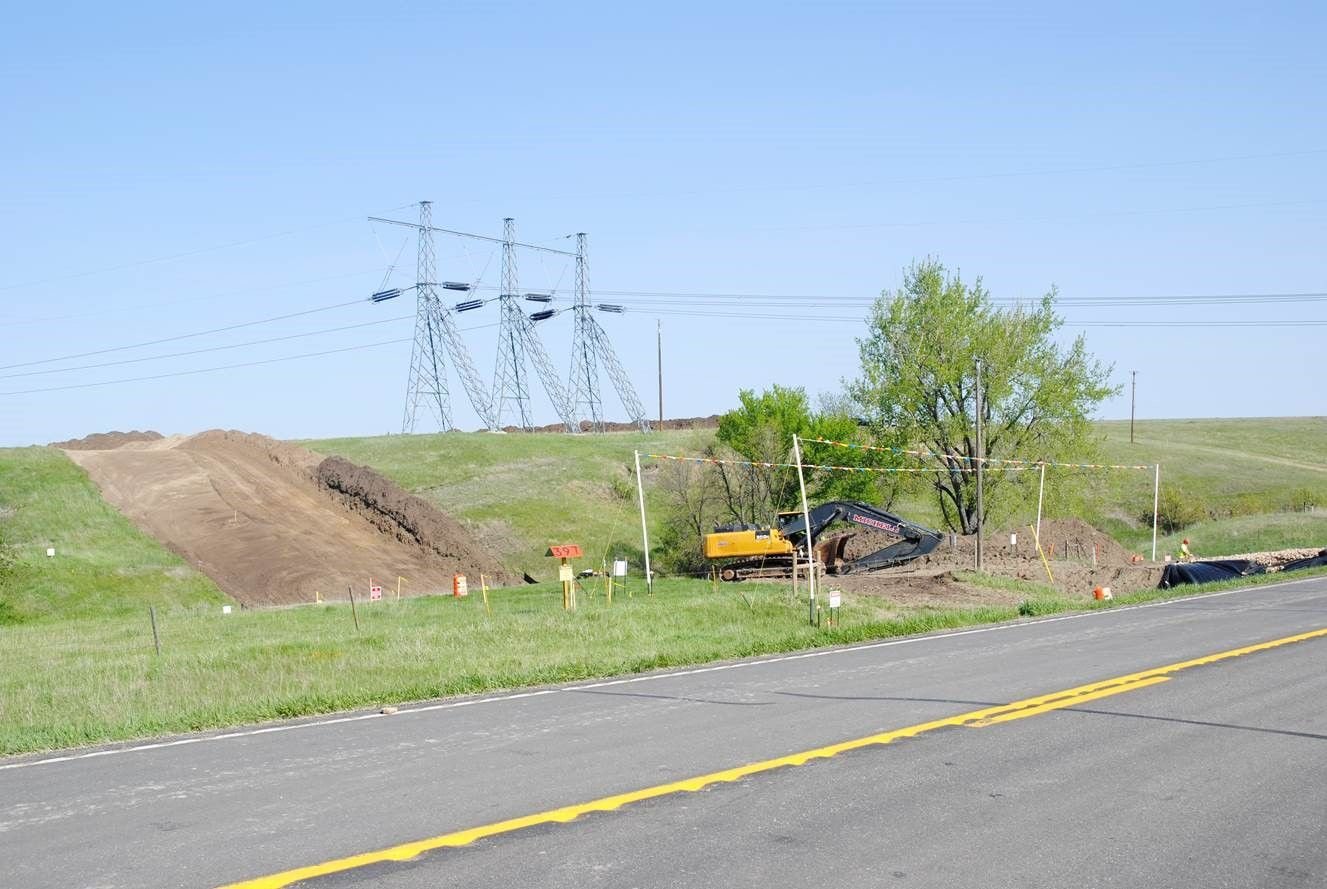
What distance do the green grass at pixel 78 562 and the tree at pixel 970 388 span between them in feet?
89.4

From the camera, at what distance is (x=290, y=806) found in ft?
27.0

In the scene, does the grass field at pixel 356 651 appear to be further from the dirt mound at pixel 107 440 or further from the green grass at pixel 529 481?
the dirt mound at pixel 107 440

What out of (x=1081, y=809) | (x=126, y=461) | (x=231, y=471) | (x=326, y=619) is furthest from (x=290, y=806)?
(x=126, y=461)

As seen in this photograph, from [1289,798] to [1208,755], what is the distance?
4.50 feet

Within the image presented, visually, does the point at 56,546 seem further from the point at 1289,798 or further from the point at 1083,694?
the point at 1289,798

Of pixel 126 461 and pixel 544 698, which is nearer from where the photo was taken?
pixel 544 698

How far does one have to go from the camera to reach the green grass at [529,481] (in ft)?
189

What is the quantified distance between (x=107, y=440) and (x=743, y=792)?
68124 mm

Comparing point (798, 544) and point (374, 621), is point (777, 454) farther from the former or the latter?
point (374, 621)

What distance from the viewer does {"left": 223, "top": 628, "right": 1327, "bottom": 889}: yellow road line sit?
6.72 metres

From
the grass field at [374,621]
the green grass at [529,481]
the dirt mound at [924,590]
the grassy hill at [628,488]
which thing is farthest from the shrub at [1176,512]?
the dirt mound at [924,590]

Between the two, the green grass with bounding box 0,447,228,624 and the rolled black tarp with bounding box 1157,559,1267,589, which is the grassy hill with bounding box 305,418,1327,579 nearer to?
the rolled black tarp with bounding box 1157,559,1267,589

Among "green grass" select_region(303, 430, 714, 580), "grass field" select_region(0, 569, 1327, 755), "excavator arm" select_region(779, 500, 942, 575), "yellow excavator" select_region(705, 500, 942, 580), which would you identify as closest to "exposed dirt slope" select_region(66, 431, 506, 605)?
"green grass" select_region(303, 430, 714, 580)

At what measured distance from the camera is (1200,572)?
34.1m
